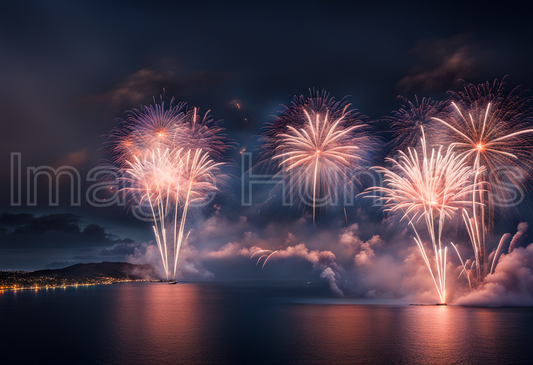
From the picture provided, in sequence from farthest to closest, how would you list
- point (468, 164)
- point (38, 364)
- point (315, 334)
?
point (468, 164) < point (315, 334) < point (38, 364)

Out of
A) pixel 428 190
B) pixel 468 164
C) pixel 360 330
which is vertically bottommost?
pixel 360 330

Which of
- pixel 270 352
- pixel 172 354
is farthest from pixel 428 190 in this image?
pixel 172 354

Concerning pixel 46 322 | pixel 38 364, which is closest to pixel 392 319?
pixel 38 364

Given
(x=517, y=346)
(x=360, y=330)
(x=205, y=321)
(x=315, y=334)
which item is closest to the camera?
(x=517, y=346)

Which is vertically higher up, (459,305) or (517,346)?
(517,346)

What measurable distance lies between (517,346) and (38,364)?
44.4 meters

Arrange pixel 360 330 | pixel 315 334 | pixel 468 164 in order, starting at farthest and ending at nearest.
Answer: pixel 468 164
pixel 360 330
pixel 315 334

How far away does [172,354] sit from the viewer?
30.4 meters

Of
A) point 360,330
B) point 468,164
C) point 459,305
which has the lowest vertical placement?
point 459,305

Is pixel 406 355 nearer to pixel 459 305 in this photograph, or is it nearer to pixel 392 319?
pixel 392 319

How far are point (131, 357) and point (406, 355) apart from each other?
23.1 metres

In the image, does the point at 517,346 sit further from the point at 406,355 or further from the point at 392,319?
the point at 392,319

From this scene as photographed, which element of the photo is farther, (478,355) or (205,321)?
(205,321)

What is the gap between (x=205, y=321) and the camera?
2093 inches
